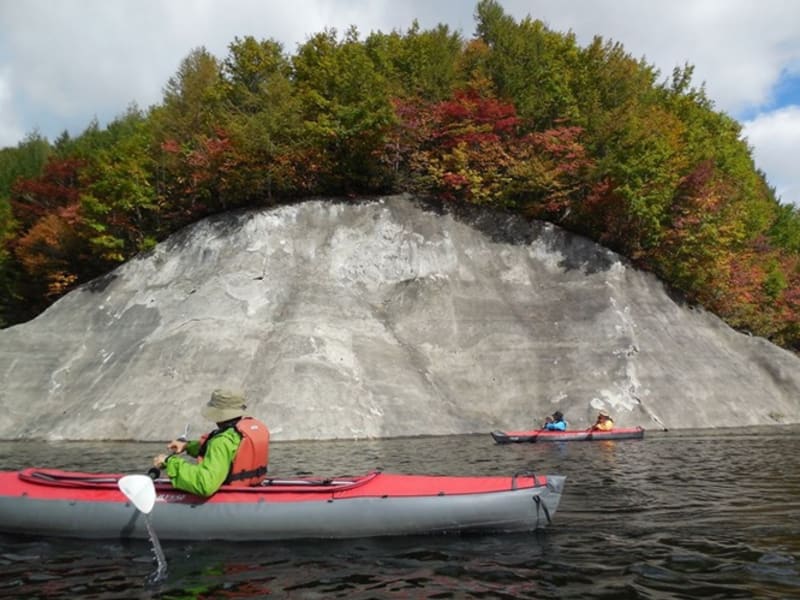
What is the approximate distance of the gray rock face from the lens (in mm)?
24562

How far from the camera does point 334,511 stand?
9.34 meters

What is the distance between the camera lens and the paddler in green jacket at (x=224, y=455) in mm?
9344

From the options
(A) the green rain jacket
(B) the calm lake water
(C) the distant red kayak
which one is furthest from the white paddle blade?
(C) the distant red kayak

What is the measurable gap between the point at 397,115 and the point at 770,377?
67.4 ft

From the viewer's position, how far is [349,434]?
75.6 feet

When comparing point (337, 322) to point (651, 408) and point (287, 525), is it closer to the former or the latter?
point (651, 408)

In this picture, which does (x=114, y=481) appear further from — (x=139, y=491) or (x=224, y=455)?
(x=224, y=455)

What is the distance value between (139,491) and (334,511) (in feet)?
8.57

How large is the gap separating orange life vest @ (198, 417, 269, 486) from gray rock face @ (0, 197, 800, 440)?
13.1 m

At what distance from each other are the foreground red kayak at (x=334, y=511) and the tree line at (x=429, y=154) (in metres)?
22.8

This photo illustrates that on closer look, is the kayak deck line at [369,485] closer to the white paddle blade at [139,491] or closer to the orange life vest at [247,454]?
the orange life vest at [247,454]

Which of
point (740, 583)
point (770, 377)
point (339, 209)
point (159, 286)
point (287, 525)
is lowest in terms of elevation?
point (740, 583)

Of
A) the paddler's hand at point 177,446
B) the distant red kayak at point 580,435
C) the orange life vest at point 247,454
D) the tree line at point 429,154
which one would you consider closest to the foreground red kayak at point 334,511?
the orange life vest at point 247,454

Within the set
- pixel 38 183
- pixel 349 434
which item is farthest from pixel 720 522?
pixel 38 183
